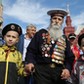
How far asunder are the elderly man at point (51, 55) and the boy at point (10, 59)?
0.24m

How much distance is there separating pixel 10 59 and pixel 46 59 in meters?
0.58

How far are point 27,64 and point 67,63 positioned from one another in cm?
63

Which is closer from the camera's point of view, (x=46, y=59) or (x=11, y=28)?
(x=46, y=59)

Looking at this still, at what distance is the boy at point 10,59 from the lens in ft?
14.3

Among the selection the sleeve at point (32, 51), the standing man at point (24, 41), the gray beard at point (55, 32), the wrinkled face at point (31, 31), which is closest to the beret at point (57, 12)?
the gray beard at point (55, 32)

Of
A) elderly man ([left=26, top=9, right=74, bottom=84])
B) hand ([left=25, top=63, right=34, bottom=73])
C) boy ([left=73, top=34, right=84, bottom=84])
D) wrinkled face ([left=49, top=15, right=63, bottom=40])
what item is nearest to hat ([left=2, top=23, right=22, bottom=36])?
elderly man ([left=26, top=9, right=74, bottom=84])

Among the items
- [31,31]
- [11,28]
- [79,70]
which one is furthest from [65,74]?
[31,31]

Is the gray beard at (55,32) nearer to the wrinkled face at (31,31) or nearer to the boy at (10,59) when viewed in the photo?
the boy at (10,59)

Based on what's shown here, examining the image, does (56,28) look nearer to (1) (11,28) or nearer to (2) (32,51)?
(2) (32,51)

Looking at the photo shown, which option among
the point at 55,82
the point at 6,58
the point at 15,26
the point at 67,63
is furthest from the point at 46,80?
the point at 15,26

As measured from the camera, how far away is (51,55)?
437 centimetres

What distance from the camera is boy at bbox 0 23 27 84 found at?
4.36m

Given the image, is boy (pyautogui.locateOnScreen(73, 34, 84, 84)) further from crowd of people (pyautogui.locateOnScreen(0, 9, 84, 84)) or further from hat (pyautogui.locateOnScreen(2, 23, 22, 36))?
hat (pyautogui.locateOnScreen(2, 23, 22, 36))

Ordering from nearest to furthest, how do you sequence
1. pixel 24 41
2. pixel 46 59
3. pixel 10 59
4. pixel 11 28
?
pixel 46 59, pixel 10 59, pixel 11 28, pixel 24 41
